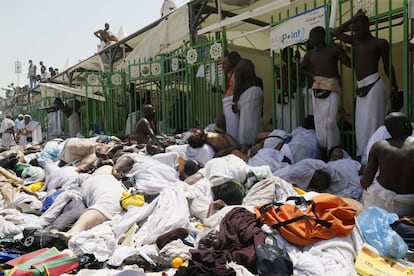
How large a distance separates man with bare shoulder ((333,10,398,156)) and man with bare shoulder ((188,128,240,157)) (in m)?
2.03

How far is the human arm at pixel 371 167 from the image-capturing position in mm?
3791

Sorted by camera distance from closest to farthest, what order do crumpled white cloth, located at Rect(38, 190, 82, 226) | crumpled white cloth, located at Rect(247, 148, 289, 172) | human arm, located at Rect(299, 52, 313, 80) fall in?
1. crumpled white cloth, located at Rect(38, 190, 82, 226)
2. crumpled white cloth, located at Rect(247, 148, 289, 172)
3. human arm, located at Rect(299, 52, 313, 80)

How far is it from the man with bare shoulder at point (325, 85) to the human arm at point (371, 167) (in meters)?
1.47

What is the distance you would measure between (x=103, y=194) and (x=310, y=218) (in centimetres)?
240

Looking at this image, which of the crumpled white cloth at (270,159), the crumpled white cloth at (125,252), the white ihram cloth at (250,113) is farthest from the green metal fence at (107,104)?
the crumpled white cloth at (125,252)

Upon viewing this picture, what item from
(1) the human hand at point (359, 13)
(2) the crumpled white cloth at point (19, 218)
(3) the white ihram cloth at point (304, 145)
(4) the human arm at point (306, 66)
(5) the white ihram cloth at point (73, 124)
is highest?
(1) the human hand at point (359, 13)

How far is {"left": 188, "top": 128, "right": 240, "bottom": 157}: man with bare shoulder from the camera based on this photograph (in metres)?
6.35

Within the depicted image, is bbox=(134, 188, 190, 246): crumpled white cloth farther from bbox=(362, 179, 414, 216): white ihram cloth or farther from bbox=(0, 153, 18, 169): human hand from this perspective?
bbox=(0, 153, 18, 169): human hand

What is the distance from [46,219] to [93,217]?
0.67 meters

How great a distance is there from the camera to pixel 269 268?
282 centimetres

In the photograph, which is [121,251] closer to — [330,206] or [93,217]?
[93,217]

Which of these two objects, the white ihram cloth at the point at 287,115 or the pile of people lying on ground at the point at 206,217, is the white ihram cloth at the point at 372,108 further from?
the white ihram cloth at the point at 287,115

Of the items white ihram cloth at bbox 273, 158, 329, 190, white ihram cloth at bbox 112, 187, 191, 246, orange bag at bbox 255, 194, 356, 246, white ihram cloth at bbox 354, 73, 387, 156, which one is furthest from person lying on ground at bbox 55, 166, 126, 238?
white ihram cloth at bbox 354, 73, 387, 156

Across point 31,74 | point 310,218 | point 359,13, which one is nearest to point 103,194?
point 310,218
